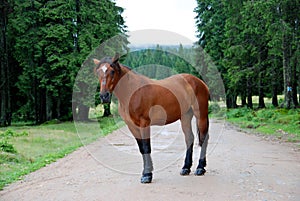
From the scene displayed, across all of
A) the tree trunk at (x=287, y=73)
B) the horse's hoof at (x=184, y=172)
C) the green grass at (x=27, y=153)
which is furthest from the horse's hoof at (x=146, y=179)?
the tree trunk at (x=287, y=73)

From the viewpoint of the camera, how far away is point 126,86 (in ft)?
19.7

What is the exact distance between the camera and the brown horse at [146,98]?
568 centimetres

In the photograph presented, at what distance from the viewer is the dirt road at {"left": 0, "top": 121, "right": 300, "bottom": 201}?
18.5 feet

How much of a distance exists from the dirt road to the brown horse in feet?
1.72

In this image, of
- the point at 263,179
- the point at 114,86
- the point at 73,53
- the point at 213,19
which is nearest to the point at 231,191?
the point at 263,179

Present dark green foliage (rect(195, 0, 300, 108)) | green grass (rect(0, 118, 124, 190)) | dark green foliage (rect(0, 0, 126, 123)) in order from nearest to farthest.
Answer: green grass (rect(0, 118, 124, 190))
dark green foliage (rect(195, 0, 300, 108))
dark green foliage (rect(0, 0, 126, 123))

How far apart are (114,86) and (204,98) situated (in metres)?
2.15

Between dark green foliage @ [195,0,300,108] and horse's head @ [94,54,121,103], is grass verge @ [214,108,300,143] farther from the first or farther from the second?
horse's head @ [94,54,121,103]

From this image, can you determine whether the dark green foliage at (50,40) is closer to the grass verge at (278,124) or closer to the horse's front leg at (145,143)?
the grass verge at (278,124)

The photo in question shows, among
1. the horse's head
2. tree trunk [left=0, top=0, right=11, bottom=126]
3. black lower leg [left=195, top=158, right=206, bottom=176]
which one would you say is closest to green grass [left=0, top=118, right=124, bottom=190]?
black lower leg [left=195, top=158, right=206, bottom=176]

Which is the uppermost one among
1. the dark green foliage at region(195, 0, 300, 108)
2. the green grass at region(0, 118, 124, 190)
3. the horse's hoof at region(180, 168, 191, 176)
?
the dark green foliage at region(195, 0, 300, 108)

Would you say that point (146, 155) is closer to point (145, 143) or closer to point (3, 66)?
point (145, 143)

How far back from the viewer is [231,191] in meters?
5.71

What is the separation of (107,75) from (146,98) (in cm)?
88
